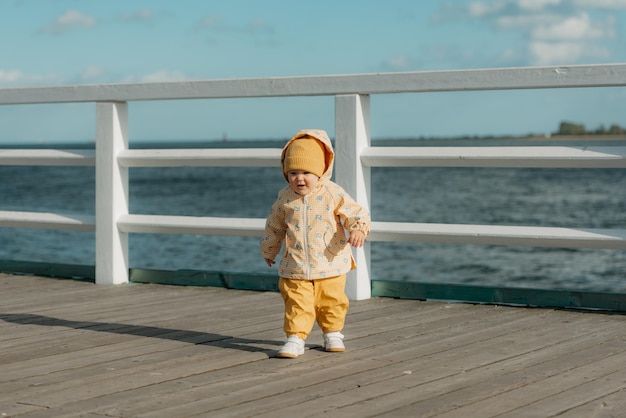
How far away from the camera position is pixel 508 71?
5.76 m

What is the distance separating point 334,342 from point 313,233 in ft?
1.54

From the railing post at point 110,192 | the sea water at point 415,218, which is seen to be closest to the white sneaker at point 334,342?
the railing post at point 110,192

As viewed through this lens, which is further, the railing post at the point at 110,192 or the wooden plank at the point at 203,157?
the railing post at the point at 110,192

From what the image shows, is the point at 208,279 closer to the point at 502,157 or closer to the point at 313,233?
the point at 502,157

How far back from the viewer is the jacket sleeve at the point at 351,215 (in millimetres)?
4684

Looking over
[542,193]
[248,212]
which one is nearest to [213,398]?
[248,212]

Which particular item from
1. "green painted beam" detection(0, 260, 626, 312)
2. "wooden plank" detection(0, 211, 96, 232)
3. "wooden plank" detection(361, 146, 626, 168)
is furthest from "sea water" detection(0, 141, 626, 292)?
"wooden plank" detection(361, 146, 626, 168)

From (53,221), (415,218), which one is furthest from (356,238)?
(415,218)

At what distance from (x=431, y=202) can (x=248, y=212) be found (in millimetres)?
9951

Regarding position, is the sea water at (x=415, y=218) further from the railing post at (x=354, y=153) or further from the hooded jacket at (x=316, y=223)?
the hooded jacket at (x=316, y=223)

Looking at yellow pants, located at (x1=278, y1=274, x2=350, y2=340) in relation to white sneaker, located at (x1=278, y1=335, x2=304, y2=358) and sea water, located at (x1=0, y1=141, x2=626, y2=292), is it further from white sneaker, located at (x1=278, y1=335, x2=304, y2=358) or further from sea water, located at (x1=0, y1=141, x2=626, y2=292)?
sea water, located at (x1=0, y1=141, x2=626, y2=292)

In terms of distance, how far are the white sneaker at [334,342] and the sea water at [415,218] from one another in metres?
17.8

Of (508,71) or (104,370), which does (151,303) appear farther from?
(508,71)

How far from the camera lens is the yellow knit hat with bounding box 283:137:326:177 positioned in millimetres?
4684
